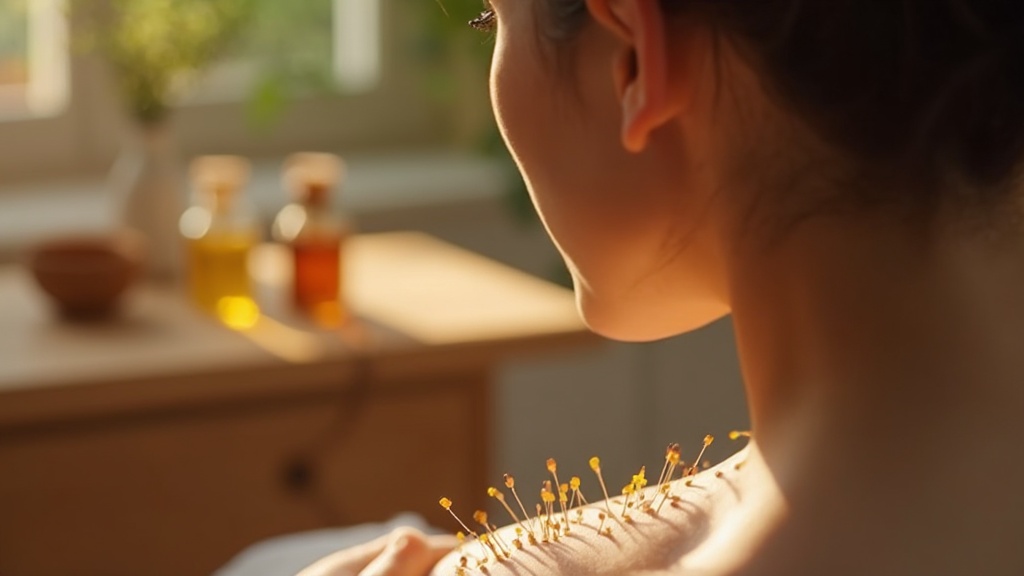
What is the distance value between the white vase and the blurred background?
295 millimetres

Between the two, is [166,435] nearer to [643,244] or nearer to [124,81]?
[124,81]

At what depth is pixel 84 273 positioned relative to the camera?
1.99 meters

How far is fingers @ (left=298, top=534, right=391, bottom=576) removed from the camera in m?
0.95

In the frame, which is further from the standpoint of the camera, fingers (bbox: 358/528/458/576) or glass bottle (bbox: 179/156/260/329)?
glass bottle (bbox: 179/156/260/329)

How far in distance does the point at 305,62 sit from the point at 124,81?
626 millimetres

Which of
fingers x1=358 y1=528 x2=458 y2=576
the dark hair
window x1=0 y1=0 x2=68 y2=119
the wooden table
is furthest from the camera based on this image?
window x1=0 y1=0 x2=68 y2=119

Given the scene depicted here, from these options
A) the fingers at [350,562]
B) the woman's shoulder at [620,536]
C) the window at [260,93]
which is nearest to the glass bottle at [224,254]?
the window at [260,93]

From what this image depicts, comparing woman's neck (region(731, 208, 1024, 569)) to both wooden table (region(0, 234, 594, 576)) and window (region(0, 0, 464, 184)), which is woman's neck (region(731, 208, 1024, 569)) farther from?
window (region(0, 0, 464, 184))

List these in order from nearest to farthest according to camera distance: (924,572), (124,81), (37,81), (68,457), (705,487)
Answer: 1. (924,572)
2. (705,487)
3. (68,457)
4. (124,81)
5. (37,81)

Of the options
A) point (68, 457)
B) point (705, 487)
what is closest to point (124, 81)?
point (68, 457)

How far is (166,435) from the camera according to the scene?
1.89 metres

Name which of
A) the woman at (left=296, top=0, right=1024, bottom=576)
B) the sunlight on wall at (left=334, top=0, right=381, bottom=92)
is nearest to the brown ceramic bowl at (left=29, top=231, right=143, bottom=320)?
the sunlight on wall at (left=334, top=0, right=381, bottom=92)

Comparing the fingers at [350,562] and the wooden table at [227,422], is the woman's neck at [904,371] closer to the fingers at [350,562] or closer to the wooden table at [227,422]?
the fingers at [350,562]

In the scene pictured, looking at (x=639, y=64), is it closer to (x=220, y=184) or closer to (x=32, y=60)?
(x=220, y=184)
